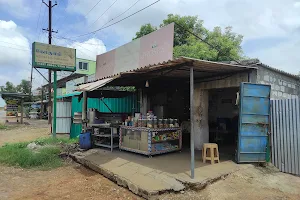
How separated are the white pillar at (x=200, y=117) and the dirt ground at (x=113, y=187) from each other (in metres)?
2.38

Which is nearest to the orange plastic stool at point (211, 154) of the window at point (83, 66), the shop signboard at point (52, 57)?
the shop signboard at point (52, 57)

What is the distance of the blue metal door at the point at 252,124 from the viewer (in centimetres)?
619

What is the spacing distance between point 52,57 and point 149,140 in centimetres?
660

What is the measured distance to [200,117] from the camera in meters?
8.17

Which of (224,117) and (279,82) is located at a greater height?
(279,82)

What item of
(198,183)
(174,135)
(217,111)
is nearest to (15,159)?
(174,135)

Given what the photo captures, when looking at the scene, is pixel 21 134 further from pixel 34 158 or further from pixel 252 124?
pixel 252 124

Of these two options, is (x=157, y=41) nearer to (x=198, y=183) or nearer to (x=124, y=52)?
(x=124, y=52)

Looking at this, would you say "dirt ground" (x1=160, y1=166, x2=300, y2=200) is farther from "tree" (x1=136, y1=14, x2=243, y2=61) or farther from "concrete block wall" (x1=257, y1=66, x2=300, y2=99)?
"tree" (x1=136, y1=14, x2=243, y2=61)

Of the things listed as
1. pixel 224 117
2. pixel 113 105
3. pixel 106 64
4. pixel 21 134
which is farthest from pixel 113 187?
pixel 21 134

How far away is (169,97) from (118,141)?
3554 mm

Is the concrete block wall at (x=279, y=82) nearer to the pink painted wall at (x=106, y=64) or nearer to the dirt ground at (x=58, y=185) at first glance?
the dirt ground at (x=58, y=185)

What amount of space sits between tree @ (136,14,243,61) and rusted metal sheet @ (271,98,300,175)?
33.2 feet

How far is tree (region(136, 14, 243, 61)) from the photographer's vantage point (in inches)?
644
